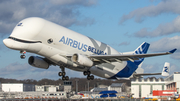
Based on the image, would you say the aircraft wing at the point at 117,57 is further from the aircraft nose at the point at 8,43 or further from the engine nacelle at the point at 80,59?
the aircraft nose at the point at 8,43

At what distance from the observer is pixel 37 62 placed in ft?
131

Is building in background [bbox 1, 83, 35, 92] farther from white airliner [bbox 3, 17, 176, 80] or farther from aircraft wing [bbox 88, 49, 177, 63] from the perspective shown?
aircraft wing [bbox 88, 49, 177, 63]

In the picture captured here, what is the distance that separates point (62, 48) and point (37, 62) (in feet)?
22.7

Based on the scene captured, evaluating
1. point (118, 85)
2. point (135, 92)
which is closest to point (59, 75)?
point (135, 92)

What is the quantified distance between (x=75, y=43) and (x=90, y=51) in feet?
10.1

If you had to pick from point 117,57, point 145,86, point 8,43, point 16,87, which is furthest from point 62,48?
point 16,87

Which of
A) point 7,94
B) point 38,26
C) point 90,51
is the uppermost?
point 38,26

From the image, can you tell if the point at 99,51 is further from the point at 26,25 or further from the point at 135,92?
the point at 135,92

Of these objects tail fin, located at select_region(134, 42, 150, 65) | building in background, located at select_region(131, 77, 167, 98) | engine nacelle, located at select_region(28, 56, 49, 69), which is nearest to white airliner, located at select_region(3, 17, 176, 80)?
engine nacelle, located at select_region(28, 56, 49, 69)

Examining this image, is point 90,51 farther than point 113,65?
No

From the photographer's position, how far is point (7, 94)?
77.0 m

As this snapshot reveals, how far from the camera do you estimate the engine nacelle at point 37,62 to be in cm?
3991

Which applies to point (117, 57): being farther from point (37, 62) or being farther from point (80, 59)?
point (37, 62)

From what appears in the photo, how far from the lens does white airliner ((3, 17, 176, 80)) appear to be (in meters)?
32.4
